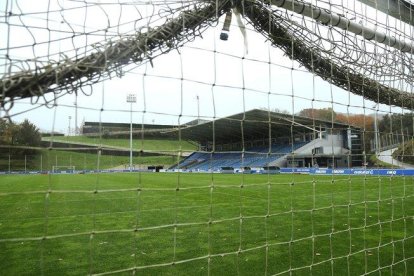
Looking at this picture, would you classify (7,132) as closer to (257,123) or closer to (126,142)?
(126,142)

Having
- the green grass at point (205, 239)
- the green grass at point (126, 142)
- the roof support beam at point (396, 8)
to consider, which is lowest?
the green grass at point (205, 239)

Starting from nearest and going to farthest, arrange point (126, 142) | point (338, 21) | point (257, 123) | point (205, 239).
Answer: point (126, 142) → point (338, 21) → point (257, 123) → point (205, 239)

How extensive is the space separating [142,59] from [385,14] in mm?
2629

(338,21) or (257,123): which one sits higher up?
(338,21)

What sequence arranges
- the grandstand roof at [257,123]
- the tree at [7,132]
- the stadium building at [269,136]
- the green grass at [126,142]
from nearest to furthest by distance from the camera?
the tree at [7,132]
the green grass at [126,142]
the grandstand roof at [257,123]
the stadium building at [269,136]

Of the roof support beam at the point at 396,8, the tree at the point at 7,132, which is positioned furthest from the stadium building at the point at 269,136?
the roof support beam at the point at 396,8

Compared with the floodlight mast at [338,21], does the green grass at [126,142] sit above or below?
below

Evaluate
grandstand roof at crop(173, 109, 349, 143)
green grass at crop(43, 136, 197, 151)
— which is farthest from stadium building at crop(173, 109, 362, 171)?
green grass at crop(43, 136, 197, 151)

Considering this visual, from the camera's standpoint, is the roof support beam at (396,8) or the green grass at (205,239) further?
the roof support beam at (396,8)

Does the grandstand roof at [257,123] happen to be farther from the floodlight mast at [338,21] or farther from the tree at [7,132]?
the tree at [7,132]

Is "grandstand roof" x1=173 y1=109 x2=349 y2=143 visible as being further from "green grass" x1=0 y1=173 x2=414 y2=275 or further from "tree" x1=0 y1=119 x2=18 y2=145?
"tree" x1=0 y1=119 x2=18 y2=145

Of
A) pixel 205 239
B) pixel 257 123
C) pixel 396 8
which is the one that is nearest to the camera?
pixel 396 8

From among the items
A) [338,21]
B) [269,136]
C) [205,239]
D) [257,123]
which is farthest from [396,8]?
[205,239]

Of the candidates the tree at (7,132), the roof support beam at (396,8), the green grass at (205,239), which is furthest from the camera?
the roof support beam at (396,8)
